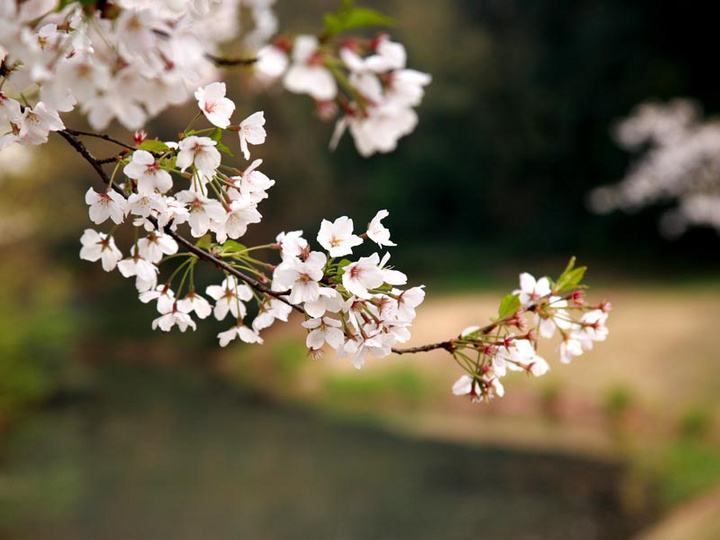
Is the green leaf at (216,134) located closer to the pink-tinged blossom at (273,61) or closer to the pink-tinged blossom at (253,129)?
the pink-tinged blossom at (253,129)

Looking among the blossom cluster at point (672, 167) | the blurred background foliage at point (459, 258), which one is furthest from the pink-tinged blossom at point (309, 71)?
the blossom cluster at point (672, 167)

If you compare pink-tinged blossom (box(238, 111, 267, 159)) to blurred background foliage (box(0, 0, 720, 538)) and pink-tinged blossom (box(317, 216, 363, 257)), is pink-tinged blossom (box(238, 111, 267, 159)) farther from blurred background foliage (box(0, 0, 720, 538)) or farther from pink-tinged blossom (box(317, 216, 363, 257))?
blurred background foliage (box(0, 0, 720, 538))

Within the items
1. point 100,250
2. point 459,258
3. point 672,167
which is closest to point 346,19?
point 100,250

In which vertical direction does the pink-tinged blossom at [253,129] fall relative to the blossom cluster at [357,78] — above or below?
above

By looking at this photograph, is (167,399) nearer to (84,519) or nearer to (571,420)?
(84,519)

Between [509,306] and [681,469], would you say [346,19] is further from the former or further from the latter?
[681,469]

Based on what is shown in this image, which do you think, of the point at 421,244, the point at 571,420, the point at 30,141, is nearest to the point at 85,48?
the point at 30,141

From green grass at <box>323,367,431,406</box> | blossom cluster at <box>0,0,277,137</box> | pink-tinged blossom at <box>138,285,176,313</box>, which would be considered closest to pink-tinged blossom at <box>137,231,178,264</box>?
pink-tinged blossom at <box>138,285,176,313</box>
